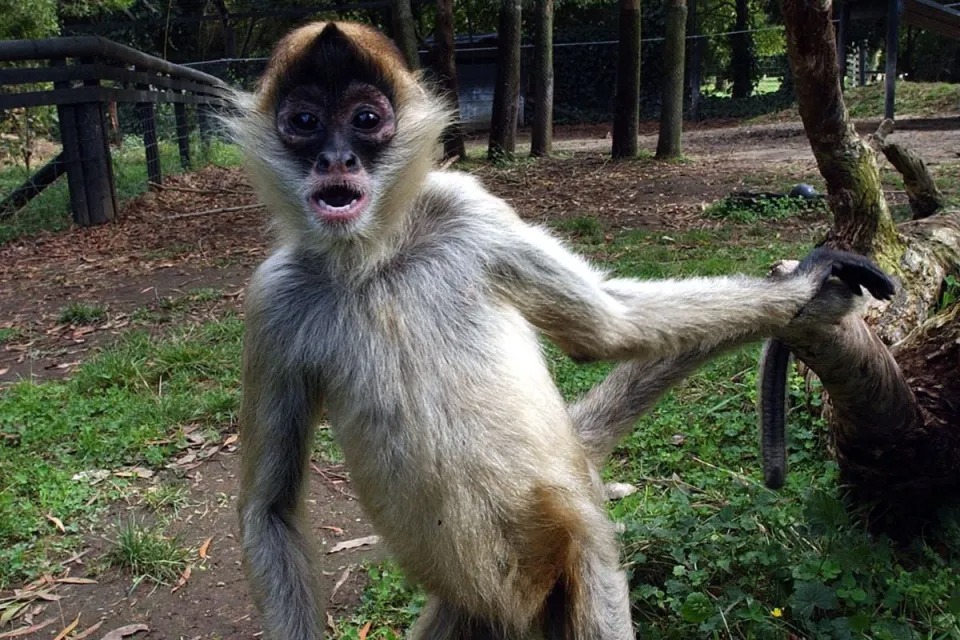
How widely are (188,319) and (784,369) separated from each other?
483cm

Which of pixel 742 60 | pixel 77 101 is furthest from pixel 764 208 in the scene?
pixel 742 60

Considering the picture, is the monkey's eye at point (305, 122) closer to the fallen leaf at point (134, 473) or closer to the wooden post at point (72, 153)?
the fallen leaf at point (134, 473)

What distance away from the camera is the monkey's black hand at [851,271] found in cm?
275

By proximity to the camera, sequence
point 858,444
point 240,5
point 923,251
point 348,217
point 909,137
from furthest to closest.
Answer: point 240,5, point 909,137, point 923,251, point 858,444, point 348,217

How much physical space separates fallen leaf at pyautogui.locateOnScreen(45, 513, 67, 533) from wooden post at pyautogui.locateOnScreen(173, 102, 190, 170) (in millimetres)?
12117

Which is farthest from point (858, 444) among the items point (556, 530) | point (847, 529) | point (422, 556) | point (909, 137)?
point (909, 137)

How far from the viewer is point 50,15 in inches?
617

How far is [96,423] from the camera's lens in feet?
15.9

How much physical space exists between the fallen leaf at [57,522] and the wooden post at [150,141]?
948cm

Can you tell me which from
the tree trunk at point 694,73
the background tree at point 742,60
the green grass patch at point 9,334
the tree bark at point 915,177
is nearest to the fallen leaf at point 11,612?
the green grass patch at point 9,334

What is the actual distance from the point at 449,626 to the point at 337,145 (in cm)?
154

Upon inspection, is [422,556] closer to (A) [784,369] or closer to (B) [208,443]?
(A) [784,369]

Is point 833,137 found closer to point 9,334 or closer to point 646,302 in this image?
point 646,302

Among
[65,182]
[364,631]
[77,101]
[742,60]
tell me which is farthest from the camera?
[742,60]
